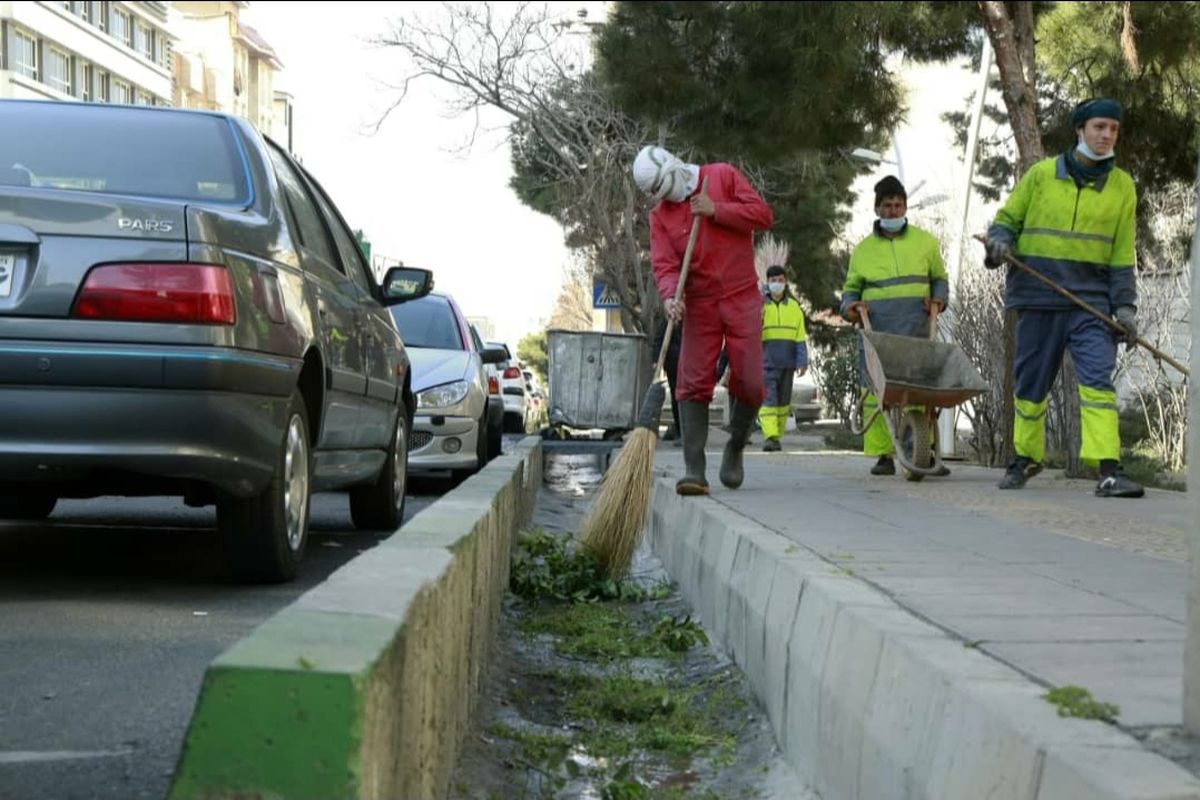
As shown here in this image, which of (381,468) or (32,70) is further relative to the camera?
(32,70)

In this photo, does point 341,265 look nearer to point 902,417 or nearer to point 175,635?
point 175,635

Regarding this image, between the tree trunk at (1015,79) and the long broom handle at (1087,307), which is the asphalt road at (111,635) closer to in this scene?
the long broom handle at (1087,307)

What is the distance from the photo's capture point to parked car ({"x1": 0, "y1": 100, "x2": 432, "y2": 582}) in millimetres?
5441

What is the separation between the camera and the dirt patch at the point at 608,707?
4.35 meters

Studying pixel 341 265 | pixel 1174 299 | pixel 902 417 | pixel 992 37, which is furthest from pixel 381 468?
pixel 1174 299

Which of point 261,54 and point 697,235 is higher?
point 261,54

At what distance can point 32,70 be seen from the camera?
216 feet

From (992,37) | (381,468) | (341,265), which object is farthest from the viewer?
(992,37)

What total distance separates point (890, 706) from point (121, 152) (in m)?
3.96

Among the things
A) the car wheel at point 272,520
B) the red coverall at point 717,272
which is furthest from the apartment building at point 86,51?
the car wheel at point 272,520

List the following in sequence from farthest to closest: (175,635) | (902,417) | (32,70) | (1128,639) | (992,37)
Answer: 1. (32,70)
2. (992,37)
3. (902,417)
4. (175,635)
5. (1128,639)

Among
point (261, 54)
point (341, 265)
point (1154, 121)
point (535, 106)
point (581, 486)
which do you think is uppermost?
point (261, 54)

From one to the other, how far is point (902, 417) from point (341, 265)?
4233mm

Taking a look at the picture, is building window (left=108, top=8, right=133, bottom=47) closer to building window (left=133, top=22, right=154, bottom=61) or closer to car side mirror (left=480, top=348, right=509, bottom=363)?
building window (left=133, top=22, right=154, bottom=61)
